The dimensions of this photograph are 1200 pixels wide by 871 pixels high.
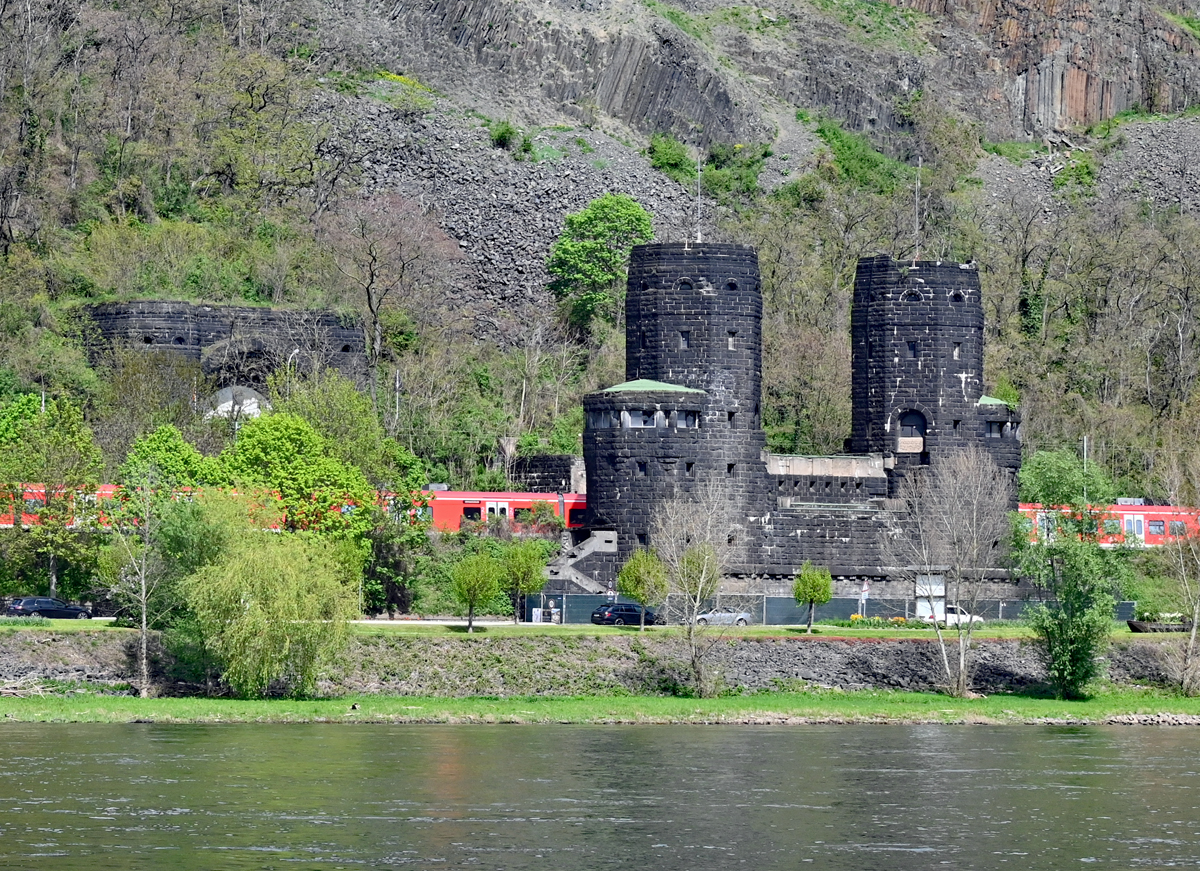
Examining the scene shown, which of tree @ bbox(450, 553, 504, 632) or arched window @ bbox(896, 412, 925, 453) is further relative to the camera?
arched window @ bbox(896, 412, 925, 453)

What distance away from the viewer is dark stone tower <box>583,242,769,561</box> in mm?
92250

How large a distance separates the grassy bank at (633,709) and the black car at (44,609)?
8.18m

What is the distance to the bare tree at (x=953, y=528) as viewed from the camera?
89812 mm

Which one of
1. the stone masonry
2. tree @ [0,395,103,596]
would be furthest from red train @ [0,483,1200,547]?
tree @ [0,395,103,596]

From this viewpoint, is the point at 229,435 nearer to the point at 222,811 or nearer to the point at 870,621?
the point at 870,621

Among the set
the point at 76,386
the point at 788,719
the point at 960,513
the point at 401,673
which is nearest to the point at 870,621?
the point at 960,513

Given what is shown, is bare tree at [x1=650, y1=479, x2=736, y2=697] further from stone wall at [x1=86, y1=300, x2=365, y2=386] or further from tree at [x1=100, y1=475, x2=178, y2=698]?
stone wall at [x1=86, y1=300, x2=365, y2=386]

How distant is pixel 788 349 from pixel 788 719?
51.9 metres

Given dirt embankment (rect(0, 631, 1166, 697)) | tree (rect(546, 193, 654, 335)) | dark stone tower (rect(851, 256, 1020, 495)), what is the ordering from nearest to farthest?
dirt embankment (rect(0, 631, 1166, 697))
dark stone tower (rect(851, 256, 1020, 495))
tree (rect(546, 193, 654, 335))

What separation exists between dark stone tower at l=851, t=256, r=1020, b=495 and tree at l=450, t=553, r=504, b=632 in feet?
75.2

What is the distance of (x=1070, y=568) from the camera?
80000 mm

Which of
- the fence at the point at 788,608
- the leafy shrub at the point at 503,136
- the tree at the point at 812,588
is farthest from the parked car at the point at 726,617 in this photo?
the leafy shrub at the point at 503,136

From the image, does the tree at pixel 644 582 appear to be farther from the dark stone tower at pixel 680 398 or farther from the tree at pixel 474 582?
the dark stone tower at pixel 680 398

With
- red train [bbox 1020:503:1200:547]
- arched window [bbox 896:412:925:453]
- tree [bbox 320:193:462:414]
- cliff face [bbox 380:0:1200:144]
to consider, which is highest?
cliff face [bbox 380:0:1200:144]
